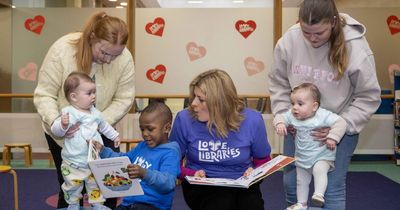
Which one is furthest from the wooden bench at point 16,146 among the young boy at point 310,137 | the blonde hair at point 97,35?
the young boy at point 310,137

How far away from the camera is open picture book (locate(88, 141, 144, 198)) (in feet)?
6.44

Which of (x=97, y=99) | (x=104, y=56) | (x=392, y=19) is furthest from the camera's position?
(x=392, y=19)

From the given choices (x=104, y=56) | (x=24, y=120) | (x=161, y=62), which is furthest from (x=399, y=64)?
(x=104, y=56)

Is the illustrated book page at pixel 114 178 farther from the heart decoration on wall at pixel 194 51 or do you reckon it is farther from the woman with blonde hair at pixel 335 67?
the heart decoration on wall at pixel 194 51

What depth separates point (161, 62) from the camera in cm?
677

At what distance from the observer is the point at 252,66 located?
675 centimetres

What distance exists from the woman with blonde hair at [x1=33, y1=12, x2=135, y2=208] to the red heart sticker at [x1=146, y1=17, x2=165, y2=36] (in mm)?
4204

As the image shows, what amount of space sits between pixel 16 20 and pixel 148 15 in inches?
68.4

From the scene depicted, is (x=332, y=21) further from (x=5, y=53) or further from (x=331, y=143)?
(x=5, y=53)

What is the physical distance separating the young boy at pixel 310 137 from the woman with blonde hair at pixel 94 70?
31.1 inches

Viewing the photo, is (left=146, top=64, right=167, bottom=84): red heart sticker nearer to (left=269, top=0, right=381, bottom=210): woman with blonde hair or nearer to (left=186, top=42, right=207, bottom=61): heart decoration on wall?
(left=186, top=42, right=207, bottom=61): heart decoration on wall

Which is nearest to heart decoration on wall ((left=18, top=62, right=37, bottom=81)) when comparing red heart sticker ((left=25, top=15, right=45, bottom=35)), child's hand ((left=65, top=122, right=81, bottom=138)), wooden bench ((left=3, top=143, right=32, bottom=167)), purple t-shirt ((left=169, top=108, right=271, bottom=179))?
red heart sticker ((left=25, top=15, right=45, bottom=35))

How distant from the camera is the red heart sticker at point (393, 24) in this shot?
676 centimetres

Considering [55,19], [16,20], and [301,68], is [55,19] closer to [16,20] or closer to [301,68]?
[16,20]
